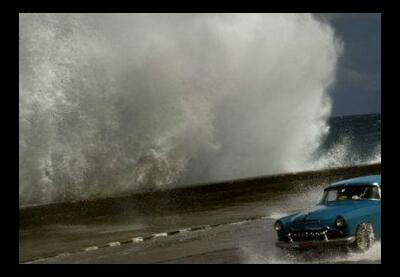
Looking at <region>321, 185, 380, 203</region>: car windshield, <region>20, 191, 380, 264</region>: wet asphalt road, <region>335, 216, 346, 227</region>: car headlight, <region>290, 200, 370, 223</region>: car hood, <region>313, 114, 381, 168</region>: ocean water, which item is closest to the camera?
<region>335, 216, 346, 227</region>: car headlight

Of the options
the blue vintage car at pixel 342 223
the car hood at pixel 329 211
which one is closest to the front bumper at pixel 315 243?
the blue vintage car at pixel 342 223

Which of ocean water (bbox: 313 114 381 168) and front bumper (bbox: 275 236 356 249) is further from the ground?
ocean water (bbox: 313 114 381 168)

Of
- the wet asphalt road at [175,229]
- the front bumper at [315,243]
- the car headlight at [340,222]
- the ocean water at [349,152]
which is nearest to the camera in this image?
the front bumper at [315,243]

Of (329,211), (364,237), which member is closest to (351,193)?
(329,211)

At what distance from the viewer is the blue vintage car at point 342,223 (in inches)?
376

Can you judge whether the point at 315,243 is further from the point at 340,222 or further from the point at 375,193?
the point at 375,193

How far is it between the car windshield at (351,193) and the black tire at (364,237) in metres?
0.82

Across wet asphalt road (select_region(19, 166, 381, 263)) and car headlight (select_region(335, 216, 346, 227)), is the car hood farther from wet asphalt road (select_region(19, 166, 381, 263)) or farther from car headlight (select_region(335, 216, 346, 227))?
wet asphalt road (select_region(19, 166, 381, 263))

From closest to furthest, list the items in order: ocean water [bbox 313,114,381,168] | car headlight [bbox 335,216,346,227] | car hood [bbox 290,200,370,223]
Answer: car headlight [bbox 335,216,346,227] → car hood [bbox 290,200,370,223] → ocean water [bbox 313,114,381,168]

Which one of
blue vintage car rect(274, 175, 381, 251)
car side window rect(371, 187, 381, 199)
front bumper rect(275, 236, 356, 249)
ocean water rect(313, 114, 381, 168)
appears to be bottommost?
front bumper rect(275, 236, 356, 249)

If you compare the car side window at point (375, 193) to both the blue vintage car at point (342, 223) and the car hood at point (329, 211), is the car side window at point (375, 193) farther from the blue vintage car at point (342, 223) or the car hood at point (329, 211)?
the car hood at point (329, 211)

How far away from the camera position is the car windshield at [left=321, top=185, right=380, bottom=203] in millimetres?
10562

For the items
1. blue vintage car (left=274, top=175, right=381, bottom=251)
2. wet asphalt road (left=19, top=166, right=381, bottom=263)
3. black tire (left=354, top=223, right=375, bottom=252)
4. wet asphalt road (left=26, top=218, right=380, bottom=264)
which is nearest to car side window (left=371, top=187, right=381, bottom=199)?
blue vintage car (left=274, top=175, right=381, bottom=251)
